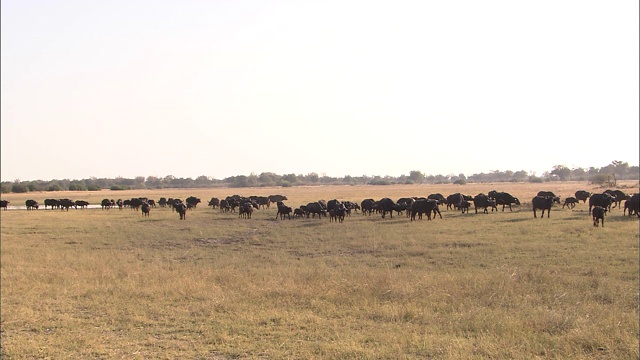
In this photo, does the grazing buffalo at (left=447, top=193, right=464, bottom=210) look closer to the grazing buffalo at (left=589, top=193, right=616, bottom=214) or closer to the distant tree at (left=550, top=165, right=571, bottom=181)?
the grazing buffalo at (left=589, top=193, right=616, bottom=214)

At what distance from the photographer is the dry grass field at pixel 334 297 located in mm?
8508

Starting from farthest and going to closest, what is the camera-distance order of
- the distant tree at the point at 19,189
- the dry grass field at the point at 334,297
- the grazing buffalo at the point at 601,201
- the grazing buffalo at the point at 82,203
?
the distant tree at the point at 19,189
the grazing buffalo at the point at 82,203
the grazing buffalo at the point at 601,201
the dry grass field at the point at 334,297

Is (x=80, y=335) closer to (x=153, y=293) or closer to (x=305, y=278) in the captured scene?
(x=153, y=293)

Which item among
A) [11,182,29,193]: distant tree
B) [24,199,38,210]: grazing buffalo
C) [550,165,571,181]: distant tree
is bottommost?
[24,199,38,210]: grazing buffalo

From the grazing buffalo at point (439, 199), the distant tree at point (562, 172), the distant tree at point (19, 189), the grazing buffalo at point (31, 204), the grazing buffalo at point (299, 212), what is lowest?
the grazing buffalo at point (299, 212)

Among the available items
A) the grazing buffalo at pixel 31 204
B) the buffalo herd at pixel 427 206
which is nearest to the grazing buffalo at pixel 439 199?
the buffalo herd at pixel 427 206

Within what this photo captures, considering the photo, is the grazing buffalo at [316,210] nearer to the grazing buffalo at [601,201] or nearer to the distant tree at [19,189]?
the grazing buffalo at [601,201]

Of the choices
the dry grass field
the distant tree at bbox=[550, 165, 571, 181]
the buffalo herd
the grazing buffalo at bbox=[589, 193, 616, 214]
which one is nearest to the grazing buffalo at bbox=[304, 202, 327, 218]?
the buffalo herd

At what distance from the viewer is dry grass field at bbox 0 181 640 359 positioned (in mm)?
8508

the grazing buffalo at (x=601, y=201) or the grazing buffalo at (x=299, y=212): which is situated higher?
the grazing buffalo at (x=601, y=201)

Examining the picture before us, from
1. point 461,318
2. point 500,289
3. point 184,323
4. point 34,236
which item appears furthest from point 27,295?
point 34,236

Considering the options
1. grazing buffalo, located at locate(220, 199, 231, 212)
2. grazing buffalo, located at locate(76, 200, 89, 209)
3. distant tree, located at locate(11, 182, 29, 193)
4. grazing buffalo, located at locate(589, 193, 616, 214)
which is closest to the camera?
grazing buffalo, located at locate(589, 193, 616, 214)

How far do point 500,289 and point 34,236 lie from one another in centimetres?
2600

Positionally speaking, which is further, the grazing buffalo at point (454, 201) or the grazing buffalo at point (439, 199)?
the grazing buffalo at point (439, 199)
